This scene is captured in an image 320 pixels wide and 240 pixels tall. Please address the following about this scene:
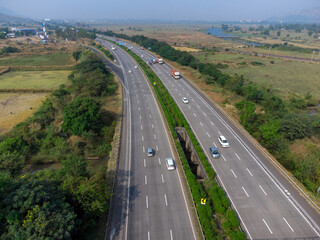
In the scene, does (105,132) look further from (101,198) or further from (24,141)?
(101,198)

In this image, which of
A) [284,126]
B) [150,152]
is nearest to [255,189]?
[150,152]

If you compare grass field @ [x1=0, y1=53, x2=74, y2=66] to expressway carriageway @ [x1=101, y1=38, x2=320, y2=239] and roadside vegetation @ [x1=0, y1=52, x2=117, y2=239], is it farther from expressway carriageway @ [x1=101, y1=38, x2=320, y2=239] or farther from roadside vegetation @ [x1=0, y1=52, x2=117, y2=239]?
expressway carriageway @ [x1=101, y1=38, x2=320, y2=239]

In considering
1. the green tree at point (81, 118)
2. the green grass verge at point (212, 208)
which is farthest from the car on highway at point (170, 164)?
the green tree at point (81, 118)

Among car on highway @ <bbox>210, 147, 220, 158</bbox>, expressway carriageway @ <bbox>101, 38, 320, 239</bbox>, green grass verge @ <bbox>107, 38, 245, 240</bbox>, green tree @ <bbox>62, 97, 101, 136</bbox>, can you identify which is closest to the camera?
green grass verge @ <bbox>107, 38, 245, 240</bbox>

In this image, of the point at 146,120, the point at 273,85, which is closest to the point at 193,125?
the point at 146,120

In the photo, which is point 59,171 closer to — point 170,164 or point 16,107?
point 170,164

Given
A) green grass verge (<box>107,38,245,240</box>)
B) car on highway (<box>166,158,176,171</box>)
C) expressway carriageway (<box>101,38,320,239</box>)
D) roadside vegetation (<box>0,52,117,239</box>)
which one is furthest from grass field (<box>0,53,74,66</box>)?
green grass verge (<box>107,38,245,240</box>)
